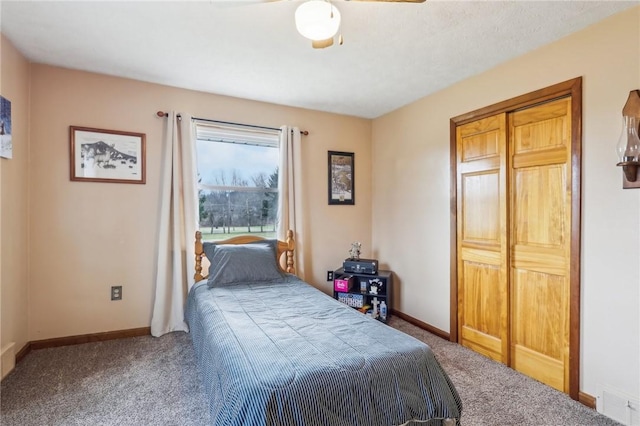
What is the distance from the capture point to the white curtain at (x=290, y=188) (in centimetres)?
350

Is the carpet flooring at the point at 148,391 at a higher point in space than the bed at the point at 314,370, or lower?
lower

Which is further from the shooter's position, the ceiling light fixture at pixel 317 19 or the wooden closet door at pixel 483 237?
the wooden closet door at pixel 483 237

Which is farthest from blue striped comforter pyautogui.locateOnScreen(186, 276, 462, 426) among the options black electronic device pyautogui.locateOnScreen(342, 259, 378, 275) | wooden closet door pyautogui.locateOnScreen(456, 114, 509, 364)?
black electronic device pyautogui.locateOnScreen(342, 259, 378, 275)

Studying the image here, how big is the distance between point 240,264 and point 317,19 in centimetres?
210

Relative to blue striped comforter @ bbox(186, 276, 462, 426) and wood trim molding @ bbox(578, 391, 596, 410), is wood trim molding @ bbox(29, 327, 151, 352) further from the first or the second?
wood trim molding @ bbox(578, 391, 596, 410)

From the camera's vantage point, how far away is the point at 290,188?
3.51 m

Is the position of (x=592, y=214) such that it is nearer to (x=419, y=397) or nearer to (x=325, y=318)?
(x=419, y=397)

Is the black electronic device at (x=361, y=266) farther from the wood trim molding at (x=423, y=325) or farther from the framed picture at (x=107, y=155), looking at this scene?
the framed picture at (x=107, y=155)

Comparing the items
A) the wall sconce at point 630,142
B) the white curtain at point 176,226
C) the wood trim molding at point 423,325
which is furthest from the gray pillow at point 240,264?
the wall sconce at point 630,142

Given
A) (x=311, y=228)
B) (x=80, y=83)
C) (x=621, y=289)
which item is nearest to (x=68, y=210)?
(x=80, y=83)

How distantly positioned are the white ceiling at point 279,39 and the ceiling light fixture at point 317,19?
0.36 meters

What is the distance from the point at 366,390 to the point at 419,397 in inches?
11.2

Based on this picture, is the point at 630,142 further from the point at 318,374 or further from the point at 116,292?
the point at 116,292

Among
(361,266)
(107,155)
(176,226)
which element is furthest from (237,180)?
Answer: (361,266)
